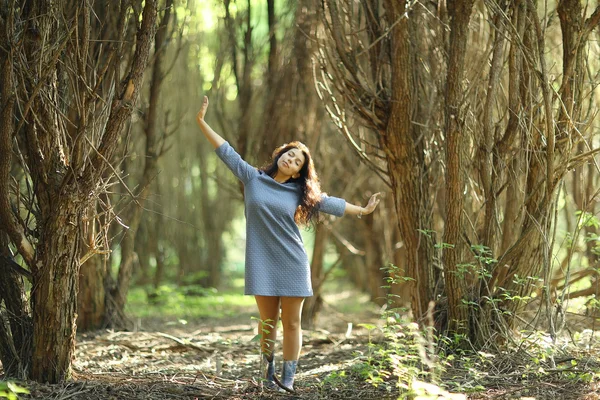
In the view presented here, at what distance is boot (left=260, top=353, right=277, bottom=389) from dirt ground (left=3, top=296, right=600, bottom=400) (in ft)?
0.24

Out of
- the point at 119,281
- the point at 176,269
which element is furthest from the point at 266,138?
the point at 176,269

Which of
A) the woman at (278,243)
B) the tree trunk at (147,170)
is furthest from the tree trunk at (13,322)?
the tree trunk at (147,170)

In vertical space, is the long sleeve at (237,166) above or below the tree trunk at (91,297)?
above

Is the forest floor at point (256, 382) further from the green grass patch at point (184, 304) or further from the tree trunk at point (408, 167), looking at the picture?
the green grass patch at point (184, 304)

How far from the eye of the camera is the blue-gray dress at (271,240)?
382 centimetres

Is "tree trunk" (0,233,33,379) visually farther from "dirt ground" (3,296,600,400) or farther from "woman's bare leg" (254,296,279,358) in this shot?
"woman's bare leg" (254,296,279,358)

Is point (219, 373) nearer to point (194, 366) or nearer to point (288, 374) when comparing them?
point (288, 374)

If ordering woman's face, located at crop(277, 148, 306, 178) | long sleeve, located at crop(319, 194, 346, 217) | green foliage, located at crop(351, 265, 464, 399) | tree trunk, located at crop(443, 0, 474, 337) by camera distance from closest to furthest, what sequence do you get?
green foliage, located at crop(351, 265, 464, 399)
woman's face, located at crop(277, 148, 306, 178)
long sleeve, located at crop(319, 194, 346, 217)
tree trunk, located at crop(443, 0, 474, 337)

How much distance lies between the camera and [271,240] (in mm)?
3859

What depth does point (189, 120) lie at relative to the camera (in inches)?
449

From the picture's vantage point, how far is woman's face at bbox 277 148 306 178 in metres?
3.97

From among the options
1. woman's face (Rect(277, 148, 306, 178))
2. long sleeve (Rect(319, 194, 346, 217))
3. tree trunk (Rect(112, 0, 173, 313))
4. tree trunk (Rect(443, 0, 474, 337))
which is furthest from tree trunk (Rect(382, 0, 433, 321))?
tree trunk (Rect(112, 0, 173, 313))

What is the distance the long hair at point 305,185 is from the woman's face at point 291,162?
42 mm

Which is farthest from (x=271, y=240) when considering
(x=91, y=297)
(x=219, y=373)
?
(x=91, y=297)
